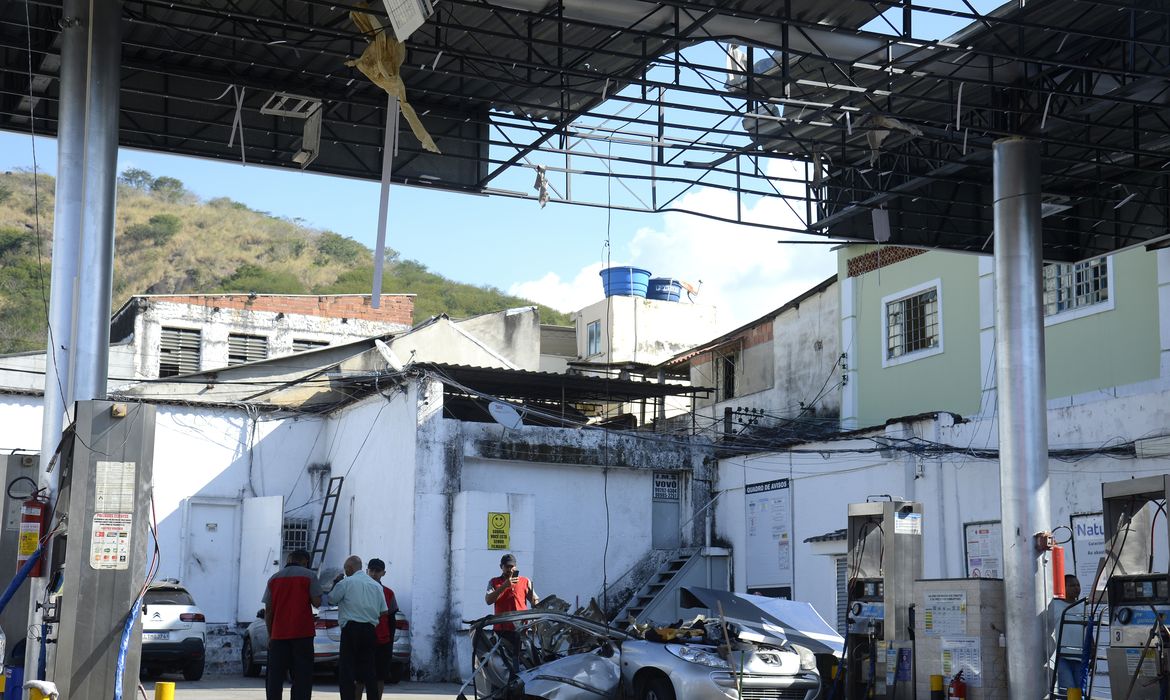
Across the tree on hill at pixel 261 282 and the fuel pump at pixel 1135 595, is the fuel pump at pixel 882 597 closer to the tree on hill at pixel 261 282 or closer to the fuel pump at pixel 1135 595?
the fuel pump at pixel 1135 595

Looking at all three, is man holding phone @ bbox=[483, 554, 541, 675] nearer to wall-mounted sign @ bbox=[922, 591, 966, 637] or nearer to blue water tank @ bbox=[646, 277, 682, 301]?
wall-mounted sign @ bbox=[922, 591, 966, 637]

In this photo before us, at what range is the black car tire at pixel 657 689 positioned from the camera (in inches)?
523

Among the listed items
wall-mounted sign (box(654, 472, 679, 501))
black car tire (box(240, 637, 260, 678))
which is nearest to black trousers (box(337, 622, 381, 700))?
black car tire (box(240, 637, 260, 678))

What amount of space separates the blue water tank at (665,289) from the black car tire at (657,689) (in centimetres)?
3127

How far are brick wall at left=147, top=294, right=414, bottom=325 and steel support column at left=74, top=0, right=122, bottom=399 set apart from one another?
2033cm

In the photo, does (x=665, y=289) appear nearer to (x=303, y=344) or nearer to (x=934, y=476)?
(x=303, y=344)

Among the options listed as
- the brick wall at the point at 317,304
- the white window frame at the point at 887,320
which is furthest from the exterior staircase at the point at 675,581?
the brick wall at the point at 317,304

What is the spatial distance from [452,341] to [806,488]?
32.6ft

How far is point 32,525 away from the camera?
1127cm

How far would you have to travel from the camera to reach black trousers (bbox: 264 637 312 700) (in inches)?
509

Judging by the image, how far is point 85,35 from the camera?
13.7 metres

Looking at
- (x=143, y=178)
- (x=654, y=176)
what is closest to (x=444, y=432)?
(x=654, y=176)

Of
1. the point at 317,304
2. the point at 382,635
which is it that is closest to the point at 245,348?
the point at 317,304

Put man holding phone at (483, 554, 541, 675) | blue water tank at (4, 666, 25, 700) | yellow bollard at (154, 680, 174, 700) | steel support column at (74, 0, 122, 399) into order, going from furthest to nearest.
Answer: man holding phone at (483, 554, 541, 675), steel support column at (74, 0, 122, 399), blue water tank at (4, 666, 25, 700), yellow bollard at (154, 680, 174, 700)
